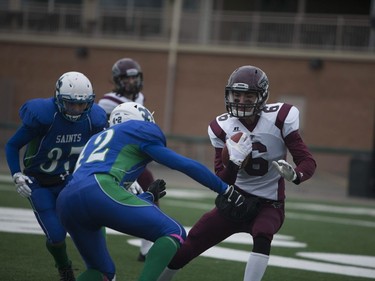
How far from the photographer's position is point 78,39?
27.4 metres

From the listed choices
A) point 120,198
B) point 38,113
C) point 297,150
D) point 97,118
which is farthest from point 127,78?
point 120,198

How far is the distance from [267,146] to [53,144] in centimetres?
175

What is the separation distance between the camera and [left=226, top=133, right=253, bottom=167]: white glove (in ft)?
19.8

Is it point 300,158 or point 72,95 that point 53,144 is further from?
point 300,158

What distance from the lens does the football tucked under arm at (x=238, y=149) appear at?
19.8ft

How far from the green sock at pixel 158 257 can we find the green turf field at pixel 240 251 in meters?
2.01

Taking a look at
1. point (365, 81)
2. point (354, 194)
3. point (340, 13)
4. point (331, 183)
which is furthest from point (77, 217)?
point (340, 13)

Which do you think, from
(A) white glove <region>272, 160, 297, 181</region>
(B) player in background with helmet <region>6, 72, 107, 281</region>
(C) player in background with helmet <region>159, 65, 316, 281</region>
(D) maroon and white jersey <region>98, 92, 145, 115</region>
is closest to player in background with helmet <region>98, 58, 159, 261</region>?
(D) maroon and white jersey <region>98, 92, 145, 115</region>

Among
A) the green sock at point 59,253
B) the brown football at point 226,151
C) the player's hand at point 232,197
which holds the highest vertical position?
the brown football at point 226,151

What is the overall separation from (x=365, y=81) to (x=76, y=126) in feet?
61.7

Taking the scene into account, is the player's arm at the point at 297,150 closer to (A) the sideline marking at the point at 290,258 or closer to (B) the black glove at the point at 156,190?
(B) the black glove at the point at 156,190

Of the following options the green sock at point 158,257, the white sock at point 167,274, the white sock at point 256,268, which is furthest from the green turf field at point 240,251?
the green sock at point 158,257

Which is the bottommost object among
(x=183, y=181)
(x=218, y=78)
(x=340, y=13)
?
(x=183, y=181)

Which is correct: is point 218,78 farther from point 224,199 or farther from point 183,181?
point 224,199
